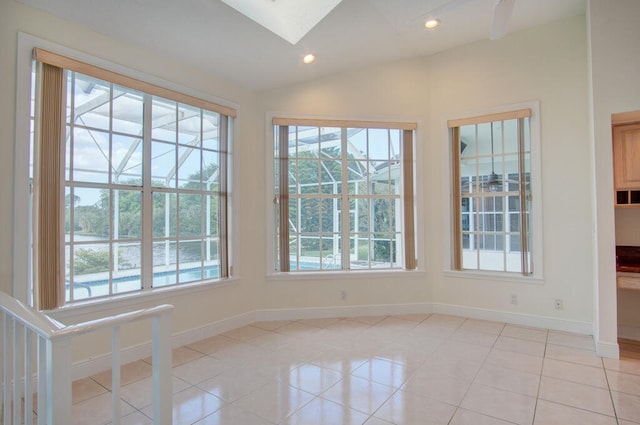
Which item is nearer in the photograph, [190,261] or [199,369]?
[199,369]

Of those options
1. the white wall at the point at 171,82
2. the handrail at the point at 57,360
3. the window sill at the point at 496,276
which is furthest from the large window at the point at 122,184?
the window sill at the point at 496,276

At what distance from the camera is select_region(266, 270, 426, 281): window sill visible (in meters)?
4.25

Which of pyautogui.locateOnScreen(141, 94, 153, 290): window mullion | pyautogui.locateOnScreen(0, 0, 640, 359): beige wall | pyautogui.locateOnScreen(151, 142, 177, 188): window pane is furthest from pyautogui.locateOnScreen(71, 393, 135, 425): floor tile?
pyautogui.locateOnScreen(151, 142, 177, 188): window pane

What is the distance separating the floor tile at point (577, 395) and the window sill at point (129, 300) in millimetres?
3067

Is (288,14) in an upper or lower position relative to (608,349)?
upper

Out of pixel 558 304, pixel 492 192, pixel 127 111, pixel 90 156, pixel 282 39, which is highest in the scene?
pixel 282 39

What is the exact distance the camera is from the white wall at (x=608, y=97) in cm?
304

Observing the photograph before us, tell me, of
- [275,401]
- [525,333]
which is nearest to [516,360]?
[525,333]

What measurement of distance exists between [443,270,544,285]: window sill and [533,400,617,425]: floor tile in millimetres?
1850

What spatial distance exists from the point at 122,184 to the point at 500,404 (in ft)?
11.2

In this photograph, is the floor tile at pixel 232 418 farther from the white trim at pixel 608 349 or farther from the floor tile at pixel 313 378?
the white trim at pixel 608 349

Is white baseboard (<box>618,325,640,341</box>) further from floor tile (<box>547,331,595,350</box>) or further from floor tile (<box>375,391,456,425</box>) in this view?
floor tile (<box>375,391,456,425</box>)

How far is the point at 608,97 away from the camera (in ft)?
10.2

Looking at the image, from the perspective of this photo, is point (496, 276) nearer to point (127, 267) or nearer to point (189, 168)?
point (189, 168)
